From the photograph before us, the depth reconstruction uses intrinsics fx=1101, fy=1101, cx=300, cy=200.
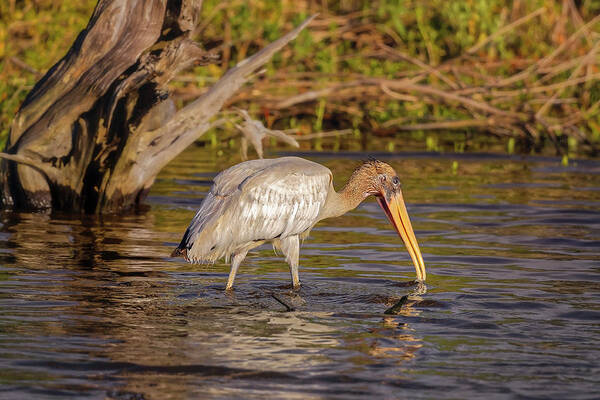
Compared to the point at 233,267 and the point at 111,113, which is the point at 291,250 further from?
the point at 111,113

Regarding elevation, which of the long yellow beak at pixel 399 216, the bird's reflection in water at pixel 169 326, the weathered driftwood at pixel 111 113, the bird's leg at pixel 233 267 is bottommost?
the bird's reflection in water at pixel 169 326

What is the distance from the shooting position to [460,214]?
38.1 feet

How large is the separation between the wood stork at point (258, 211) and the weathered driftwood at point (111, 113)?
257cm

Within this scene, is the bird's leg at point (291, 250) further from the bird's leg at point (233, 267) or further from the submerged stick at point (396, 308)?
the submerged stick at point (396, 308)

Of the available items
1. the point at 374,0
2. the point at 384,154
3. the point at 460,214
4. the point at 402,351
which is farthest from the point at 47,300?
the point at 374,0

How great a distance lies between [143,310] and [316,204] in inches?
65.4

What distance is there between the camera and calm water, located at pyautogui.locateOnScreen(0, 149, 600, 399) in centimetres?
564

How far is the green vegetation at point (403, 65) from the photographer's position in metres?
16.5

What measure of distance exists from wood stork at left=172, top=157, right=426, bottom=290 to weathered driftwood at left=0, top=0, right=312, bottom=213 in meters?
2.57

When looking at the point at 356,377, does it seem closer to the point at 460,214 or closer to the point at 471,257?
the point at 471,257

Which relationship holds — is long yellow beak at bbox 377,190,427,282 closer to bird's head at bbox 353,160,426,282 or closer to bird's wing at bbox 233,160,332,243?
bird's head at bbox 353,160,426,282

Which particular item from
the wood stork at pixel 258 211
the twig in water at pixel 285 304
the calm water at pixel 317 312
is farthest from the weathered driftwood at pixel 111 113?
the twig in water at pixel 285 304

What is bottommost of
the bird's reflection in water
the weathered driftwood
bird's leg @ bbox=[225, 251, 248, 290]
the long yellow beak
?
the bird's reflection in water

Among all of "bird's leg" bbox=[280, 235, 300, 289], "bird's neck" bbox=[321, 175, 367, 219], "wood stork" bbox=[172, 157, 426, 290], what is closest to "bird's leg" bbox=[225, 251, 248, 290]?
"wood stork" bbox=[172, 157, 426, 290]
